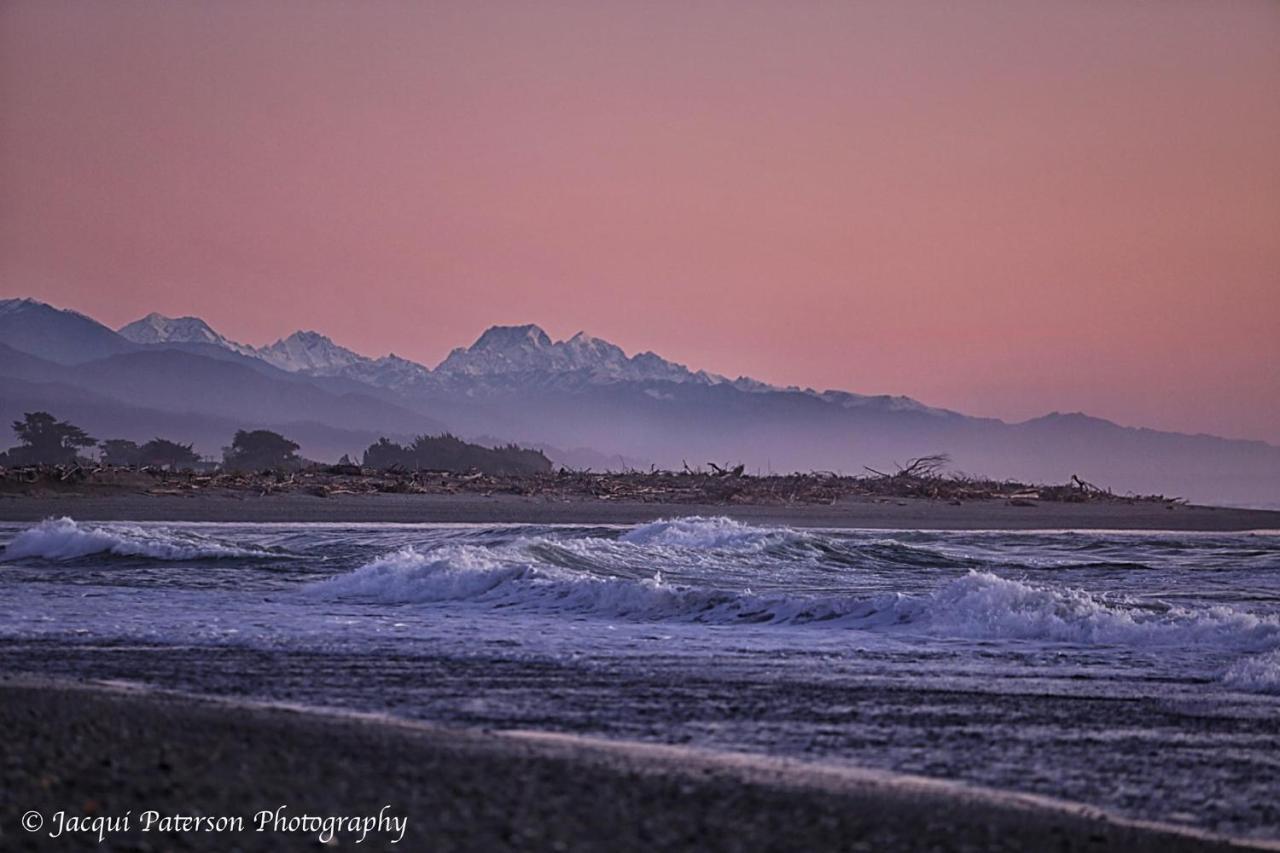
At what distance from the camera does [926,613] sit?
13305 millimetres

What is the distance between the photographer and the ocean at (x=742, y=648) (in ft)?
24.1

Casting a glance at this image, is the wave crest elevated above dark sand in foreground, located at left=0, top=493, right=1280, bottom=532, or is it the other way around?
dark sand in foreground, located at left=0, top=493, right=1280, bottom=532

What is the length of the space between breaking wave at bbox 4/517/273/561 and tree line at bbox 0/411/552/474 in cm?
2899

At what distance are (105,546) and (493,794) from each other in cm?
1645

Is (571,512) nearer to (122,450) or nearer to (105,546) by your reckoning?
(105,546)

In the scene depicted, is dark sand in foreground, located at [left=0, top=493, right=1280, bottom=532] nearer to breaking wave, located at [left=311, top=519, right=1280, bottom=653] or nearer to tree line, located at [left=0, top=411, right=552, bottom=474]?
breaking wave, located at [left=311, top=519, right=1280, bottom=653]

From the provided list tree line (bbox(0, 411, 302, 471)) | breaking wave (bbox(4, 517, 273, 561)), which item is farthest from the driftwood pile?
breaking wave (bbox(4, 517, 273, 561))

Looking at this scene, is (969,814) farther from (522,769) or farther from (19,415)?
(19,415)

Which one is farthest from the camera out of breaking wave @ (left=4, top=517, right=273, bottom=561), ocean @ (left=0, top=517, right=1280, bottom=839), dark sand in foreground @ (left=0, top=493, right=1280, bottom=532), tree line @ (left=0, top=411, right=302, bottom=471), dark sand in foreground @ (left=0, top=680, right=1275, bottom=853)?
tree line @ (left=0, top=411, right=302, bottom=471)

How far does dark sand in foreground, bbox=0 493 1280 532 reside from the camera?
30.0 m

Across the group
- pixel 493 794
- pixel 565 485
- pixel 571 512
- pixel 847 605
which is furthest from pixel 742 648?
pixel 565 485

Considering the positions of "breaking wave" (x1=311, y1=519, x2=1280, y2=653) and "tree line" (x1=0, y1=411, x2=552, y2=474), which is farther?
"tree line" (x1=0, y1=411, x2=552, y2=474)

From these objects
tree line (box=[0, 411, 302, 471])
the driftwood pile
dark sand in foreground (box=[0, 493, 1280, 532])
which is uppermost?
tree line (box=[0, 411, 302, 471])

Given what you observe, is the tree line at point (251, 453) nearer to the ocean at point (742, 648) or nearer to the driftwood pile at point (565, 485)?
the driftwood pile at point (565, 485)
